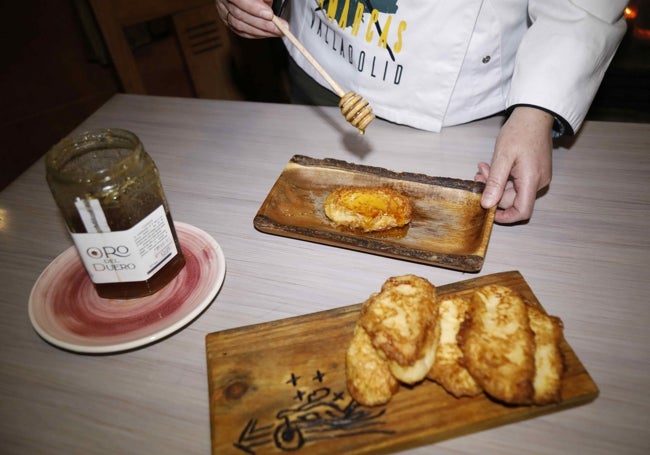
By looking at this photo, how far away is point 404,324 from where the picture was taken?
824 millimetres

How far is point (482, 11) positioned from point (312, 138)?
68cm

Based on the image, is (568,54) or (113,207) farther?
(568,54)

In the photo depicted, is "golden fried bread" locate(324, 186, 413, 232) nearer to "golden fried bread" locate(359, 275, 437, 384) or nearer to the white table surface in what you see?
the white table surface

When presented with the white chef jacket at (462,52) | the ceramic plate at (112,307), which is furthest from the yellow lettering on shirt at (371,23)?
the ceramic plate at (112,307)

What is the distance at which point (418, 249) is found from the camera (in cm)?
108

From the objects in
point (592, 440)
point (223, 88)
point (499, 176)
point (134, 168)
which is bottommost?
point (223, 88)

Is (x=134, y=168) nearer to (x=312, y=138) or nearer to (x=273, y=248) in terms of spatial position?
(x=273, y=248)

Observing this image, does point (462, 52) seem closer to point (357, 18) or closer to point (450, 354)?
point (357, 18)

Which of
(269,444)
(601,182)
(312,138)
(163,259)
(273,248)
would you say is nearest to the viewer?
→ (269,444)

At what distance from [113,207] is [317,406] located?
1.78 feet

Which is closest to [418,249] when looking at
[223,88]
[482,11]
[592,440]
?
[592,440]

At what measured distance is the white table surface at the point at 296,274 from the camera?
0.81m

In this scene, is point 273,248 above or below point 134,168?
below

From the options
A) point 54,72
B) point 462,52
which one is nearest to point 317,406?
point 462,52
